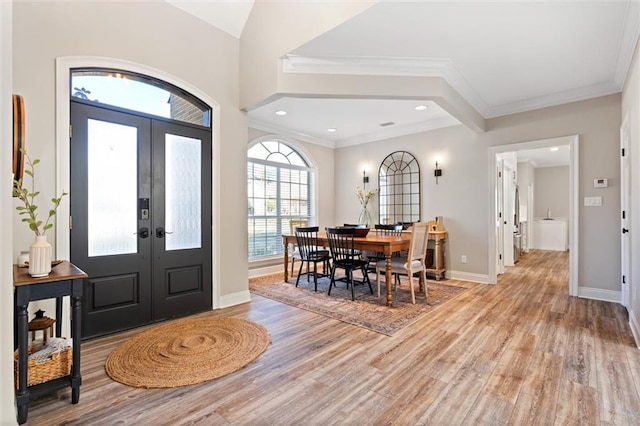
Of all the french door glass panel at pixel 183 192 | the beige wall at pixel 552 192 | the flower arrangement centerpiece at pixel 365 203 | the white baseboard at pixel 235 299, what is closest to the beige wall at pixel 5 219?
the french door glass panel at pixel 183 192

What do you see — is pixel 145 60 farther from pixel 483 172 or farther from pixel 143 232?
pixel 483 172

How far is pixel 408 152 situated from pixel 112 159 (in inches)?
187

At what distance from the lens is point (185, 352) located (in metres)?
2.42

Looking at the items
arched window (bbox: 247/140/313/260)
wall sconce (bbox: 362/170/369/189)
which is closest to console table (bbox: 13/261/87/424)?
arched window (bbox: 247/140/313/260)

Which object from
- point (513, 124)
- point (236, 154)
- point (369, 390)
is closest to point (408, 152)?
point (513, 124)

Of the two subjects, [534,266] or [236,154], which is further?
[534,266]

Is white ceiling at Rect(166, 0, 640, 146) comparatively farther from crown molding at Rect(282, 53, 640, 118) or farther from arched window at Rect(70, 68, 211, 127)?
arched window at Rect(70, 68, 211, 127)

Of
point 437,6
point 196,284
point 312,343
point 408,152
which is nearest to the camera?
point 437,6

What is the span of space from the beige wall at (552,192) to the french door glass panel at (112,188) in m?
10.9

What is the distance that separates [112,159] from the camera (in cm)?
282

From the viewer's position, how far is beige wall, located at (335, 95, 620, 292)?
384 centimetres

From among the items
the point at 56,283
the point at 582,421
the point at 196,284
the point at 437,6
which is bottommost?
the point at 582,421

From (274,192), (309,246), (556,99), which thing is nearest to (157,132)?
(309,246)

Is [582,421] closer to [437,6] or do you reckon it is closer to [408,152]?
[437,6]
